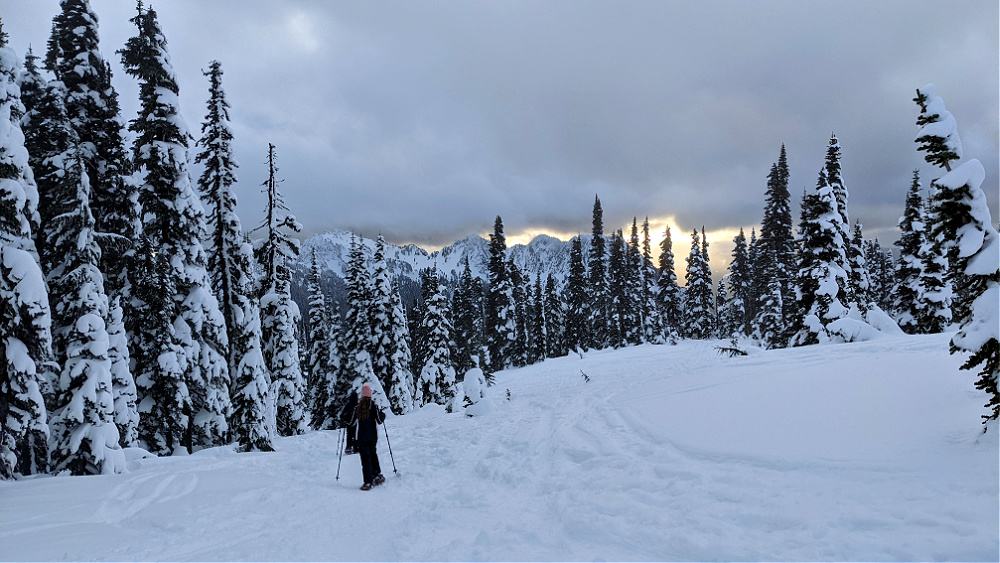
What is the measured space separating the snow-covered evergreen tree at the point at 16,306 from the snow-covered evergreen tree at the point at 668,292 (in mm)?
59104

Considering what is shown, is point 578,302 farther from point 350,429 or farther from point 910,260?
point 350,429

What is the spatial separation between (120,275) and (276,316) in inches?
266

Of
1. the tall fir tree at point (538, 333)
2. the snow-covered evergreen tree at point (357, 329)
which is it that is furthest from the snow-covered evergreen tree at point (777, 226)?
the snow-covered evergreen tree at point (357, 329)

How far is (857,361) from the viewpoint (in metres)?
11.1

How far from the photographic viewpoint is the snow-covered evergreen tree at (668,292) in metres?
60.0

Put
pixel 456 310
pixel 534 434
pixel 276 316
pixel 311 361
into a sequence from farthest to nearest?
pixel 456 310
pixel 311 361
pixel 276 316
pixel 534 434

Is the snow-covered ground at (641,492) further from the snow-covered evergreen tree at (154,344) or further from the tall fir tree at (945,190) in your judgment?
the snow-covered evergreen tree at (154,344)

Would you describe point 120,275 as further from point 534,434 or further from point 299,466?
point 534,434

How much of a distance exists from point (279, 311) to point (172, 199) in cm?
708

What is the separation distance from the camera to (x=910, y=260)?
3138 cm

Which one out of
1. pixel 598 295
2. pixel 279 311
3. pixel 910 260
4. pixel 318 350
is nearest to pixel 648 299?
pixel 598 295

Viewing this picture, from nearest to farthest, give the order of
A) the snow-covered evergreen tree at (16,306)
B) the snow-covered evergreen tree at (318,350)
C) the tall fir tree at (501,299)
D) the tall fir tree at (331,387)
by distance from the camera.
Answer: the snow-covered evergreen tree at (16,306), the tall fir tree at (331,387), the snow-covered evergreen tree at (318,350), the tall fir tree at (501,299)

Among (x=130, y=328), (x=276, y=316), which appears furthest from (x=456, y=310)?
(x=130, y=328)

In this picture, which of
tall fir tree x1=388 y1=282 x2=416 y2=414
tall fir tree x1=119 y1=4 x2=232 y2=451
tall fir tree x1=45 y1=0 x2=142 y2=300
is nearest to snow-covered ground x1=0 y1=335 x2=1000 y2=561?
tall fir tree x1=119 y1=4 x2=232 y2=451
